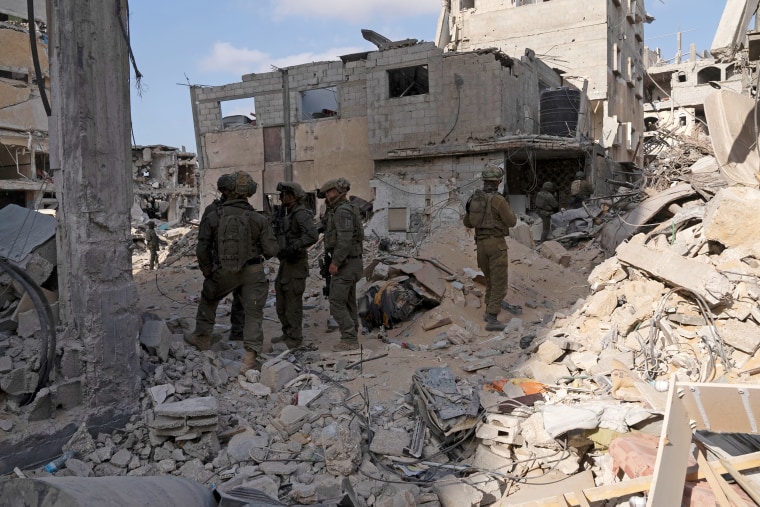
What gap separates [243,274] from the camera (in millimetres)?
5488

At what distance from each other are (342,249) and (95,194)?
108 inches

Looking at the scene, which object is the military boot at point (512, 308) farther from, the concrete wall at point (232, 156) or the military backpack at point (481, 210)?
the concrete wall at point (232, 156)

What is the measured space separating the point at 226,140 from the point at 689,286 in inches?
600

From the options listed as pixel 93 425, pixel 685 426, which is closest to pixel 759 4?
pixel 685 426

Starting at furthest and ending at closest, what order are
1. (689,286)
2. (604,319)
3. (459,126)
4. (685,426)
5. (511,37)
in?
1. (511,37)
2. (459,126)
3. (604,319)
4. (689,286)
5. (685,426)

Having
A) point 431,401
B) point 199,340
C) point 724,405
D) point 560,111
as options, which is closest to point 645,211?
point 431,401

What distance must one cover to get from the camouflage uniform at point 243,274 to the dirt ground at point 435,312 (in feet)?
2.25

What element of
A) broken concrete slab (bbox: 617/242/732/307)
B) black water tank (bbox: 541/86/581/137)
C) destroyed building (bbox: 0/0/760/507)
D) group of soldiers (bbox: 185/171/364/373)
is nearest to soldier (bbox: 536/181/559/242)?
black water tank (bbox: 541/86/581/137)

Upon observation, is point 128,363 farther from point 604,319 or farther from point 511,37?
point 511,37

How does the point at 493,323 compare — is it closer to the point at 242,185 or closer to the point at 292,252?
the point at 292,252

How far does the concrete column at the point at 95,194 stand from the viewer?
3.80 m

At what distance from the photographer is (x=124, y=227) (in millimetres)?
4121

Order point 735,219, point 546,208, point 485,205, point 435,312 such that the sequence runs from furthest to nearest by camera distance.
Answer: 1. point 546,208
2. point 435,312
3. point 485,205
4. point 735,219

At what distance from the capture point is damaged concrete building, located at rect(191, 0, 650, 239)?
45.4 ft
